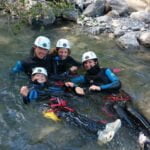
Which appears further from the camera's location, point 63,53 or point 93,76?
point 63,53

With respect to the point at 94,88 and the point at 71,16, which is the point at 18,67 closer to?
the point at 94,88

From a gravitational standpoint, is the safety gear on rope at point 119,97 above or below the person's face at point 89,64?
below

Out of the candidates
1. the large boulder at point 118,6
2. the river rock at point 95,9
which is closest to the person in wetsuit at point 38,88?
the river rock at point 95,9

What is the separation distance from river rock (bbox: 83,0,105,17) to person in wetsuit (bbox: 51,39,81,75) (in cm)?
545

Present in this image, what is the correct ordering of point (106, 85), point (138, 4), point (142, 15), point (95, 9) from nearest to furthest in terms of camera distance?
point (106, 85) < point (142, 15) < point (95, 9) < point (138, 4)

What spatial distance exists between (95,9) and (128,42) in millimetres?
3013

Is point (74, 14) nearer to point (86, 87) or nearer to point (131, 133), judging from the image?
point (86, 87)

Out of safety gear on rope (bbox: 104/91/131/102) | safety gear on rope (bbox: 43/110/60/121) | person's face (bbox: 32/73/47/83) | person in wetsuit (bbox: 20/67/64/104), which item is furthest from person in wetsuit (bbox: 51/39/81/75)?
safety gear on rope (bbox: 43/110/60/121)

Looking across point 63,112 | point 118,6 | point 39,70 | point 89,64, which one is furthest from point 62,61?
point 118,6

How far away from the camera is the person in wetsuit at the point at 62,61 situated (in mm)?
9047

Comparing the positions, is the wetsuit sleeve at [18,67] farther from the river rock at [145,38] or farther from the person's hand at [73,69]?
the river rock at [145,38]

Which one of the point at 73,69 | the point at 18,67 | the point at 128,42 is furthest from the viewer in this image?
the point at 128,42

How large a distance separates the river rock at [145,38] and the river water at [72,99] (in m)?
0.42

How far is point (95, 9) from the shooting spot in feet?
47.7
